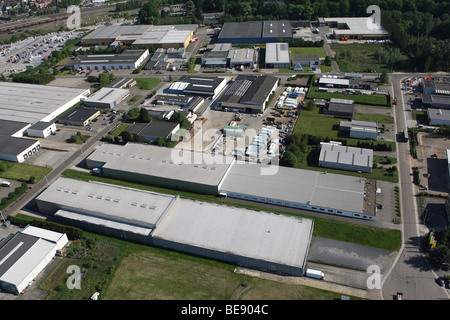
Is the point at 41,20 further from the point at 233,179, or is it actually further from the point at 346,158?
the point at 346,158

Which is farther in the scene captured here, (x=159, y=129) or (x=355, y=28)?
(x=355, y=28)

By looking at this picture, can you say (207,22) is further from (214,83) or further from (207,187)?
(207,187)

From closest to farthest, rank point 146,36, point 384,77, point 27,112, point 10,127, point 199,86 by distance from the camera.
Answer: point 10,127, point 27,112, point 199,86, point 384,77, point 146,36

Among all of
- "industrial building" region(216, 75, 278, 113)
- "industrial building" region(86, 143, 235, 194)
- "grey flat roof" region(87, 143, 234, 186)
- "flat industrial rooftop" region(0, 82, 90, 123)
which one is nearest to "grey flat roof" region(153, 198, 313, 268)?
"industrial building" region(86, 143, 235, 194)

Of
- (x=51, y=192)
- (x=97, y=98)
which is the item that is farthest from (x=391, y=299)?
(x=97, y=98)

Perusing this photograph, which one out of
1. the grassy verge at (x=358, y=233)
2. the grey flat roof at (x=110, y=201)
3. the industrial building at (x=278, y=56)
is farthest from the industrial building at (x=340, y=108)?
the grey flat roof at (x=110, y=201)

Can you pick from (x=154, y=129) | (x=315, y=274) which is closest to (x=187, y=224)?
(x=315, y=274)
